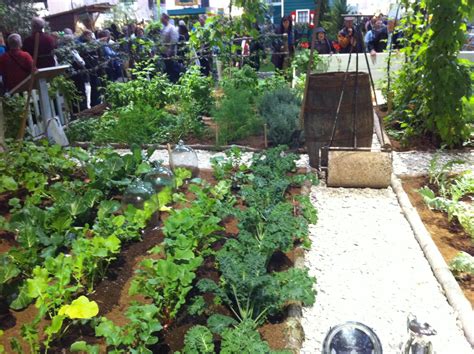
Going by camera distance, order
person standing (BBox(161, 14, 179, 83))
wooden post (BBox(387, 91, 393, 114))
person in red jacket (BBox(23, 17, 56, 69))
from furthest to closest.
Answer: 1. person standing (BBox(161, 14, 179, 83))
2. wooden post (BBox(387, 91, 393, 114))
3. person in red jacket (BBox(23, 17, 56, 69))

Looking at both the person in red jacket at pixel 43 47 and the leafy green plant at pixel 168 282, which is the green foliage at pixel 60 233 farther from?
the person in red jacket at pixel 43 47

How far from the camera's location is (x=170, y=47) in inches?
411

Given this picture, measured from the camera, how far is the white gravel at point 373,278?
3.01m

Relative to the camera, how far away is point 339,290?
3424 mm

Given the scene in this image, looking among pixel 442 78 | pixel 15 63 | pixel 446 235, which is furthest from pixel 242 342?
pixel 15 63

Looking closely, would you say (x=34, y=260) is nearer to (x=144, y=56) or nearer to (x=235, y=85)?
(x=235, y=85)

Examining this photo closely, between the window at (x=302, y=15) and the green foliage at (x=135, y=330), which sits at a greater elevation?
the green foliage at (x=135, y=330)

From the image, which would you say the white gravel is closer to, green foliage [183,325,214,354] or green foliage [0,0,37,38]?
green foliage [183,325,214,354]

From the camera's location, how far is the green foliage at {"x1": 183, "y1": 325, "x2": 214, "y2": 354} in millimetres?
2342

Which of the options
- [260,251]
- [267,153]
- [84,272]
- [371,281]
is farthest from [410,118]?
[84,272]

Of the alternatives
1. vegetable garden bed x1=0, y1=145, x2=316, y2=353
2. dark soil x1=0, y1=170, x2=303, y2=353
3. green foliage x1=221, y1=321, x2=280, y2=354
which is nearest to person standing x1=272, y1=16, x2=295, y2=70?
vegetable garden bed x1=0, y1=145, x2=316, y2=353

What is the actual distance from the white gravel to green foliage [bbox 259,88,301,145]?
1.81m

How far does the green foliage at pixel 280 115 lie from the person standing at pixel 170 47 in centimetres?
367

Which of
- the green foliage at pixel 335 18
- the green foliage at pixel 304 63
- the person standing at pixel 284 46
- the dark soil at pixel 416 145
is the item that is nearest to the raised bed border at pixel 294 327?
the dark soil at pixel 416 145
